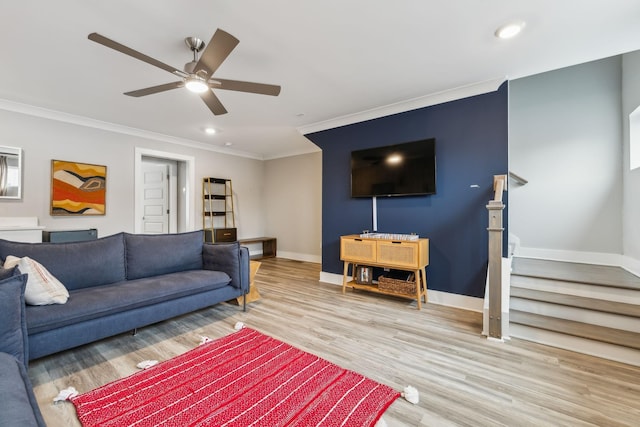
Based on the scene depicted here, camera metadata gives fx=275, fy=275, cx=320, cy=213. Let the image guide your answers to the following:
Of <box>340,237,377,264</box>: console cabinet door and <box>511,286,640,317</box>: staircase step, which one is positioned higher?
<box>340,237,377,264</box>: console cabinet door

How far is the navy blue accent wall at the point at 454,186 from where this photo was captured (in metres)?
3.08

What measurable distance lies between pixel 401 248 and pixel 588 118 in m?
3.15

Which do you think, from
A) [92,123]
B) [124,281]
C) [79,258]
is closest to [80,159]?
[92,123]

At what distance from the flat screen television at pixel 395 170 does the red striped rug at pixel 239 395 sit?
93.7 inches

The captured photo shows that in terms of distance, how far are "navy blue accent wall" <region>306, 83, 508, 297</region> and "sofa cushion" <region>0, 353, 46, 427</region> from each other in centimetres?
344

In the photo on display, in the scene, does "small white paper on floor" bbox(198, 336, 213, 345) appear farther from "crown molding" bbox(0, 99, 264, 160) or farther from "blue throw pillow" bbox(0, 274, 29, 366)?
"crown molding" bbox(0, 99, 264, 160)

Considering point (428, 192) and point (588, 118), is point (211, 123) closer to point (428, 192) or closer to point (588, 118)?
point (428, 192)

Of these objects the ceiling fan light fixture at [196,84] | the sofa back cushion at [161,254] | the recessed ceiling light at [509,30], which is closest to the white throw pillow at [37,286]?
the sofa back cushion at [161,254]

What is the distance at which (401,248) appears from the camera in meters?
3.23

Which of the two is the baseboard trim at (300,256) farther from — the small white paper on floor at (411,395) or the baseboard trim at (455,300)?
the small white paper on floor at (411,395)

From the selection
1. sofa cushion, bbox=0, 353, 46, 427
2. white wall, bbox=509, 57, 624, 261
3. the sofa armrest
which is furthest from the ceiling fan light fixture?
white wall, bbox=509, 57, 624, 261

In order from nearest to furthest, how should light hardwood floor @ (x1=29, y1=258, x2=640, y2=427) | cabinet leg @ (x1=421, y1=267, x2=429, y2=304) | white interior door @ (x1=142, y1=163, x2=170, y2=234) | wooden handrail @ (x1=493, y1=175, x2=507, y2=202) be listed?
light hardwood floor @ (x1=29, y1=258, x2=640, y2=427) < wooden handrail @ (x1=493, y1=175, x2=507, y2=202) < cabinet leg @ (x1=421, y1=267, x2=429, y2=304) < white interior door @ (x1=142, y1=163, x2=170, y2=234)

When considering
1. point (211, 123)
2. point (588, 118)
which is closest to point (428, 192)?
point (588, 118)

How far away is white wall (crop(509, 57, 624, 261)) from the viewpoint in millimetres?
3527
